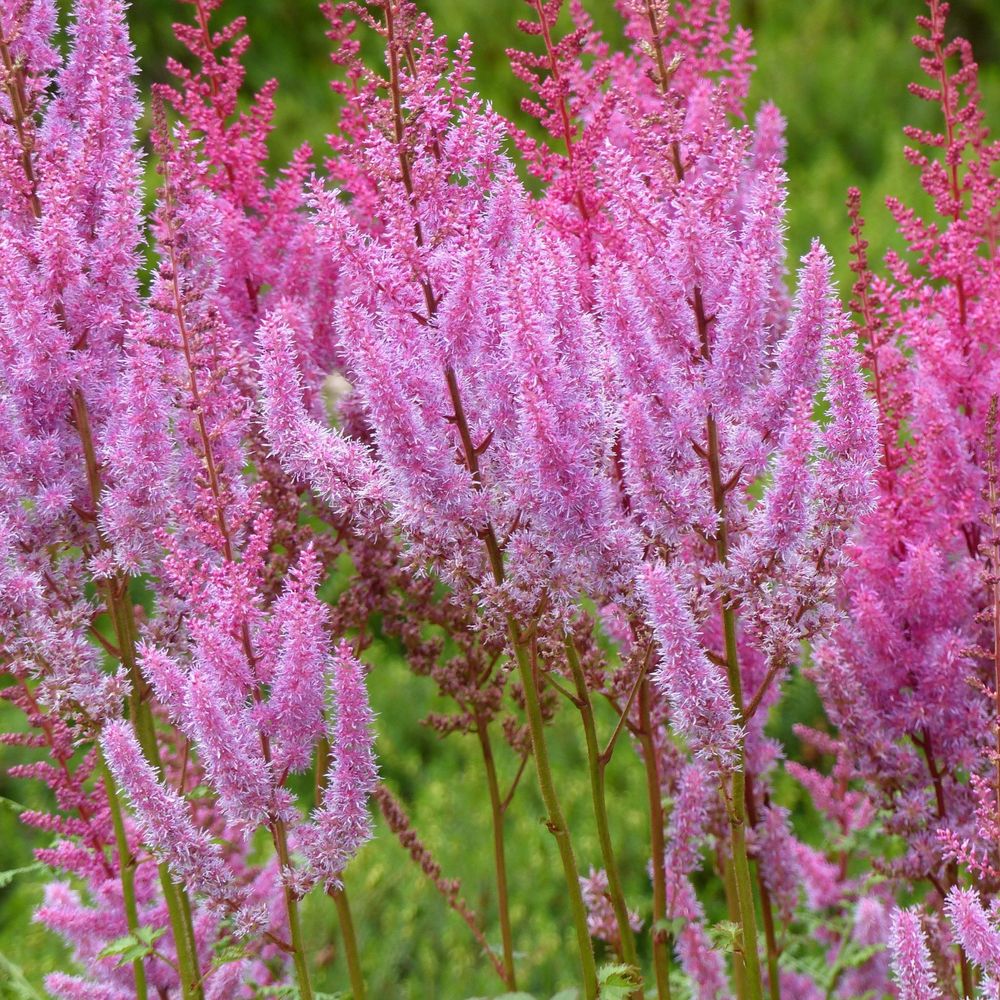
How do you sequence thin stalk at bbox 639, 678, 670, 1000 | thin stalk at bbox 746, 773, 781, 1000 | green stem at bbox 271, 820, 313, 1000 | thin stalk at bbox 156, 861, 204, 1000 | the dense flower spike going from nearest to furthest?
the dense flower spike, green stem at bbox 271, 820, 313, 1000, thin stalk at bbox 156, 861, 204, 1000, thin stalk at bbox 639, 678, 670, 1000, thin stalk at bbox 746, 773, 781, 1000

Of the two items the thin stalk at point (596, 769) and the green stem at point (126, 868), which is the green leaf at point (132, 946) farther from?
the thin stalk at point (596, 769)

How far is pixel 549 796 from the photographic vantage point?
194cm

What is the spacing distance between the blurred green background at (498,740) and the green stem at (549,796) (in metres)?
1.05

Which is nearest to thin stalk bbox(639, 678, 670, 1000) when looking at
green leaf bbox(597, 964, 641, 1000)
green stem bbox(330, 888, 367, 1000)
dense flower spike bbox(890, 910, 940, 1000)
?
green leaf bbox(597, 964, 641, 1000)

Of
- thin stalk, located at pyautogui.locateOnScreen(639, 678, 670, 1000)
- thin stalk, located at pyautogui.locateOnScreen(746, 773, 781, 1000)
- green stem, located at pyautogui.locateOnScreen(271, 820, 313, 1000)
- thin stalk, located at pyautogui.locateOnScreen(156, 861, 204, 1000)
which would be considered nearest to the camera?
green stem, located at pyautogui.locateOnScreen(271, 820, 313, 1000)

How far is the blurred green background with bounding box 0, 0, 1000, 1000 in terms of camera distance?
4.11 meters

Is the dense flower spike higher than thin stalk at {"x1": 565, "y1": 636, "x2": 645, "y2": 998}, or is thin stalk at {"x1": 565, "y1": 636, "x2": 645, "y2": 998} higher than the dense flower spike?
thin stalk at {"x1": 565, "y1": 636, "x2": 645, "y2": 998}

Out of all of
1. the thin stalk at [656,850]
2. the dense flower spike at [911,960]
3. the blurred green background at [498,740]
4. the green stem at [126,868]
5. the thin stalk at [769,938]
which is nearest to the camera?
the dense flower spike at [911,960]

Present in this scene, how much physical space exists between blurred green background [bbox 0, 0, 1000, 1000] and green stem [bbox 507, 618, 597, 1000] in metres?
1.05

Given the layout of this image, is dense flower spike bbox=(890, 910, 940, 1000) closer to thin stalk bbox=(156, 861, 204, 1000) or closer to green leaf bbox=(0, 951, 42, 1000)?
thin stalk bbox=(156, 861, 204, 1000)

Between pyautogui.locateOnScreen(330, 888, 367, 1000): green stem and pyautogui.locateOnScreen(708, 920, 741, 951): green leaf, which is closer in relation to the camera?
pyautogui.locateOnScreen(708, 920, 741, 951): green leaf

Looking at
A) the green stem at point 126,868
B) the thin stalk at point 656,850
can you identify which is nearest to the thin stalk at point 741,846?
the thin stalk at point 656,850

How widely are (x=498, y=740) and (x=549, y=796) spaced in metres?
3.69

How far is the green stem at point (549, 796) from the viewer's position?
192cm
